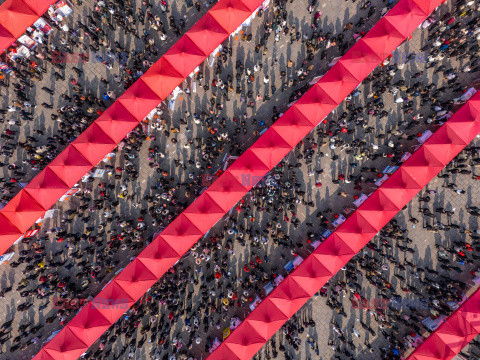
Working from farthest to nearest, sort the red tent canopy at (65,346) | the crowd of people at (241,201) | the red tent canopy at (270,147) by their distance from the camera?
the crowd of people at (241,201), the red tent canopy at (270,147), the red tent canopy at (65,346)

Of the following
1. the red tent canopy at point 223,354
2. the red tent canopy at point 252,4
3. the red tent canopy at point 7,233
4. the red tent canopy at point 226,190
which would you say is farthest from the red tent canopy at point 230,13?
the red tent canopy at point 223,354

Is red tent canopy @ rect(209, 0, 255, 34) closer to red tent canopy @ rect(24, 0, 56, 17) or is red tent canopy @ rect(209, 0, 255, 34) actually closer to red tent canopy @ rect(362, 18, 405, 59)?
red tent canopy @ rect(362, 18, 405, 59)

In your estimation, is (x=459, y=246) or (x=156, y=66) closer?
(x=156, y=66)

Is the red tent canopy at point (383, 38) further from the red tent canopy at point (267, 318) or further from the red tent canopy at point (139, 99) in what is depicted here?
the red tent canopy at point (267, 318)

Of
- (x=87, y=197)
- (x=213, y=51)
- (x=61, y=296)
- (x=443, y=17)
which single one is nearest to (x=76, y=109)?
(x=87, y=197)

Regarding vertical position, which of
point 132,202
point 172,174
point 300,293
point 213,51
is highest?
point 213,51

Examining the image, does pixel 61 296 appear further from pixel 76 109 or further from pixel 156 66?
pixel 156 66
